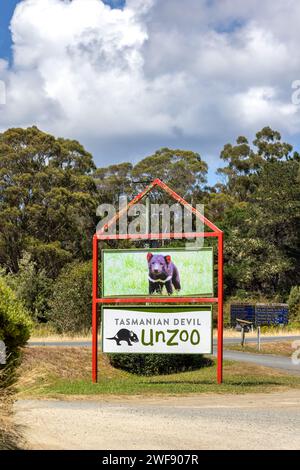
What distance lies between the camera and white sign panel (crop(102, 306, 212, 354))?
61.8 ft

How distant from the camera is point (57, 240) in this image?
58750 millimetres

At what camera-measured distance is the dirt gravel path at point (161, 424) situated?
9352 mm

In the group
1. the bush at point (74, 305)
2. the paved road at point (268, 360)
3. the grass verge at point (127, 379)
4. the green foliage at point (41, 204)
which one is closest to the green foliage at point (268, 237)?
the green foliage at point (41, 204)

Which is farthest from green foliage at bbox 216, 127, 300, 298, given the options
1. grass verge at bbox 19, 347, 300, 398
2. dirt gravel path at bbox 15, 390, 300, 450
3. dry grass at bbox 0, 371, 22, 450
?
dry grass at bbox 0, 371, 22, 450

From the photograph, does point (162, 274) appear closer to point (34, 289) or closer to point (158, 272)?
point (158, 272)

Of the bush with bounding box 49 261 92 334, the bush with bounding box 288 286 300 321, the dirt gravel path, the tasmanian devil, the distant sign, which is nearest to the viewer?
the dirt gravel path

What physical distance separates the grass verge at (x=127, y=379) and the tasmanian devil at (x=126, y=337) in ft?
3.54

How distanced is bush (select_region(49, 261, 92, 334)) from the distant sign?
64.8 feet

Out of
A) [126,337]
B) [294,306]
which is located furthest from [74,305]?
[126,337]

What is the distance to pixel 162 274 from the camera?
62.6 ft

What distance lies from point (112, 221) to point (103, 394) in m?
4.65

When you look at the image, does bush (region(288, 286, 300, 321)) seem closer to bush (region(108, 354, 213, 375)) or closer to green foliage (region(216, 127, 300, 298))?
green foliage (region(216, 127, 300, 298))
